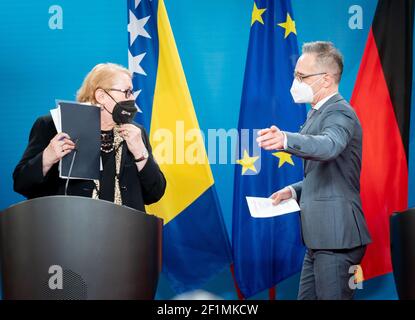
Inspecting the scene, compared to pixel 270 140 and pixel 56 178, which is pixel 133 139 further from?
pixel 270 140

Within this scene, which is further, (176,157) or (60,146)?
(176,157)

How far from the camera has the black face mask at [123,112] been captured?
8.55ft

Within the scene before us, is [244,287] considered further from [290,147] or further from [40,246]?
[40,246]

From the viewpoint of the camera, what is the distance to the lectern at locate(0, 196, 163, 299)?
1943 millimetres

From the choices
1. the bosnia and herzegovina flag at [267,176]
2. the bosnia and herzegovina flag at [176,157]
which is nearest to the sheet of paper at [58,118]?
the bosnia and herzegovina flag at [176,157]

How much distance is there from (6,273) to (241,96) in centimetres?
214

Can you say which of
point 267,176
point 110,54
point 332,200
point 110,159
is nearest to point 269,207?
point 332,200

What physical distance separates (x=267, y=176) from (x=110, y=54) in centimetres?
136

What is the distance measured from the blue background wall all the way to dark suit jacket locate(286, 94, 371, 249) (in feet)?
4.82

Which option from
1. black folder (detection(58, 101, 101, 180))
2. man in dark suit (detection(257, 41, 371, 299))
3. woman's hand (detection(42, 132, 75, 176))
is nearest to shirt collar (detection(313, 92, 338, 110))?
man in dark suit (detection(257, 41, 371, 299))

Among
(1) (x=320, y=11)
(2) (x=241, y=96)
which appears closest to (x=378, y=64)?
(1) (x=320, y=11)

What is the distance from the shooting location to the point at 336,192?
2449 mm

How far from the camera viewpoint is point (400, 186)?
3.65 meters

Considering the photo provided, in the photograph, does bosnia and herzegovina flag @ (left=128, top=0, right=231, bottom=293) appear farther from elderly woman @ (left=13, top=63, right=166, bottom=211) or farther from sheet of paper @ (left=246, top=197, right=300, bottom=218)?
sheet of paper @ (left=246, top=197, right=300, bottom=218)
